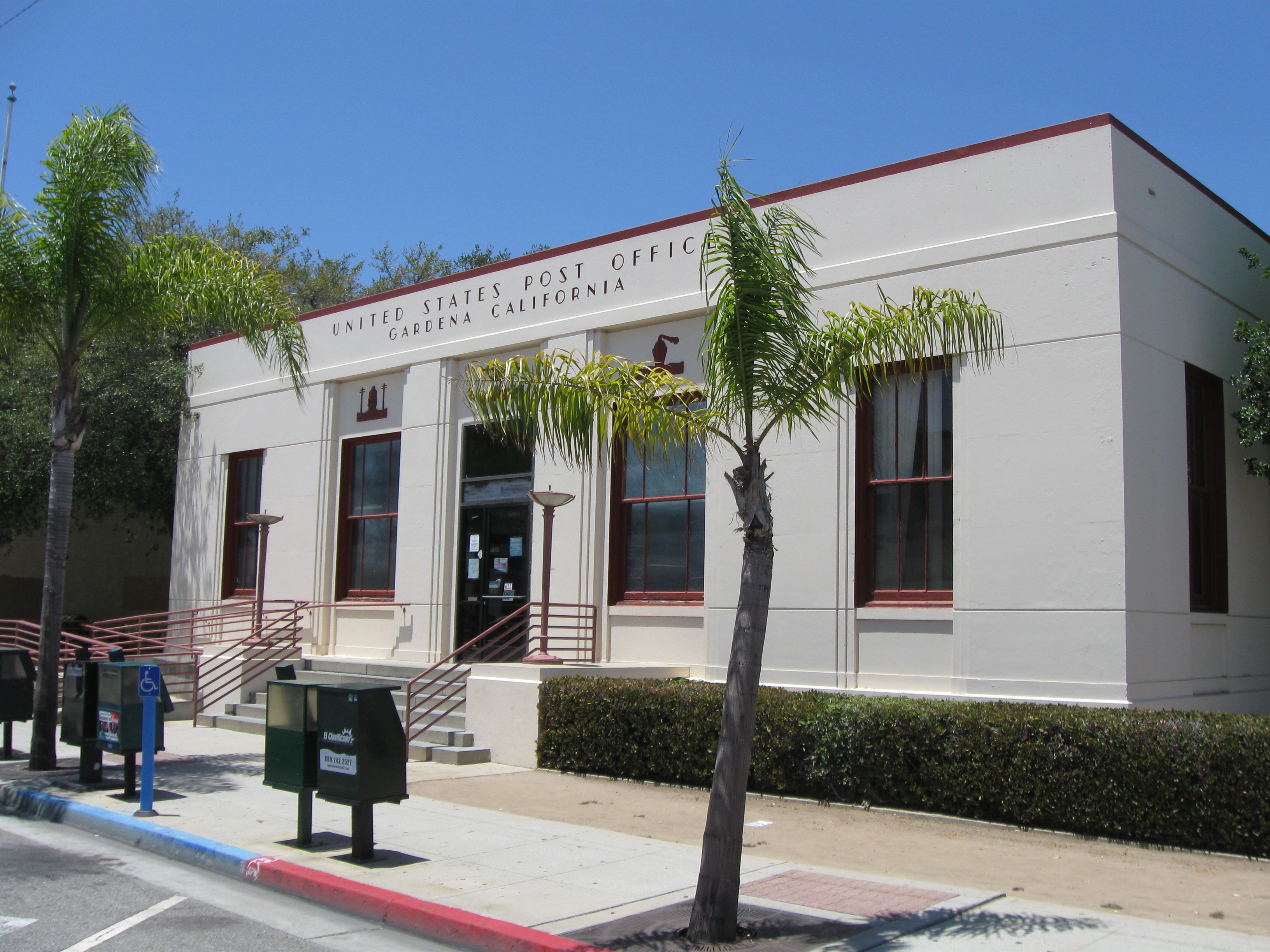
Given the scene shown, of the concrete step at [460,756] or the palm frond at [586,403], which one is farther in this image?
the concrete step at [460,756]

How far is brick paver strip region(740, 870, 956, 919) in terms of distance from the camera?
272 inches

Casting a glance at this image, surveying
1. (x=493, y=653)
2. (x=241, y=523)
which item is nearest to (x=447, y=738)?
(x=493, y=653)

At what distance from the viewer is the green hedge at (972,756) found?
8.56 m

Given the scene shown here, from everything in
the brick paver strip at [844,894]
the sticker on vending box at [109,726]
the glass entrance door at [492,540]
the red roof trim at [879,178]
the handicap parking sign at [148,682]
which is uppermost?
the red roof trim at [879,178]

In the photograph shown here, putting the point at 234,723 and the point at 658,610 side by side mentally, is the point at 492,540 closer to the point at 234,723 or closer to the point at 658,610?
the point at 658,610

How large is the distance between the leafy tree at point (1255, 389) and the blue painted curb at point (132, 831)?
35.9 feet

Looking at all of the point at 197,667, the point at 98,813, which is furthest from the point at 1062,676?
the point at 197,667

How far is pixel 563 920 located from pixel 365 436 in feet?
44.3

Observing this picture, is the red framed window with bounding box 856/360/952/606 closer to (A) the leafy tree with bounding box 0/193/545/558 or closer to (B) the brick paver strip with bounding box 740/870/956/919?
(B) the brick paver strip with bounding box 740/870/956/919

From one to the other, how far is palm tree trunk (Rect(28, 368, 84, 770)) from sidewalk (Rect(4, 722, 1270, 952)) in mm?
426

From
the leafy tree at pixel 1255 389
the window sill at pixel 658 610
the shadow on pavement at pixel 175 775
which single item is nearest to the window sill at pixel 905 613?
the window sill at pixel 658 610

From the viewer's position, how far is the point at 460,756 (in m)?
13.1

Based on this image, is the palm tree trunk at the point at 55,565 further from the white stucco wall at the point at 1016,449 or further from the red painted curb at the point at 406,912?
the white stucco wall at the point at 1016,449

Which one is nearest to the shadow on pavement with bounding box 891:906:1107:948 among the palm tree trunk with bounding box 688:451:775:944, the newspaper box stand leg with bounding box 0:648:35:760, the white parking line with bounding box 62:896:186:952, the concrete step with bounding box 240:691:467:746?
the palm tree trunk with bounding box 688:451:775:944
